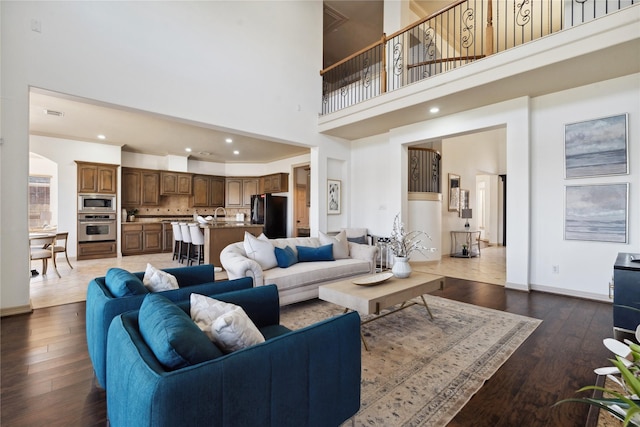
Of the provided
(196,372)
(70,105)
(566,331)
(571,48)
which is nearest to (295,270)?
(196,372)

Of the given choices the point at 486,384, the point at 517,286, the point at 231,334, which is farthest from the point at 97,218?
the point at 517,286

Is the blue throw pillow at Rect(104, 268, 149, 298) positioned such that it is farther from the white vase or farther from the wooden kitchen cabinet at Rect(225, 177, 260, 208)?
the wooden kitchen cabinet at Rect(225, 177, 260, 208)

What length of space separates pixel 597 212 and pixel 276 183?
7.56 m

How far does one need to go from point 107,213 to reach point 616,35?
32.2 feet

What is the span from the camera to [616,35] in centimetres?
300

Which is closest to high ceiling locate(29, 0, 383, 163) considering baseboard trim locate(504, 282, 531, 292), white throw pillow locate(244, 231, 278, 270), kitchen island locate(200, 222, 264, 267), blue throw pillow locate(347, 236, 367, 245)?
kitchen island locate(200, 222, 264, 267)

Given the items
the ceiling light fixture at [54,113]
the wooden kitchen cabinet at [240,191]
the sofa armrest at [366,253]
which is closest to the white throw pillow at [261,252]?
the sofa armrest at [366,253]

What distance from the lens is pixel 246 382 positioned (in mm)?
1065

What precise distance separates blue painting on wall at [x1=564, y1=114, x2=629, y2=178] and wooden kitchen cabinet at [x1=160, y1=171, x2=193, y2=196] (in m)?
9.14

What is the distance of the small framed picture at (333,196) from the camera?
6.61 meters

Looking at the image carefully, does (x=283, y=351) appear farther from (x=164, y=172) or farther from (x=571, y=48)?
(x=164, y=172)

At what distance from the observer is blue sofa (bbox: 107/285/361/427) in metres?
0.92

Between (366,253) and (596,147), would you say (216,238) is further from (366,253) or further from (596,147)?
(596,147)

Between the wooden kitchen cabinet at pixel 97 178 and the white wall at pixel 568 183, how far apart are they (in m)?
9.17
